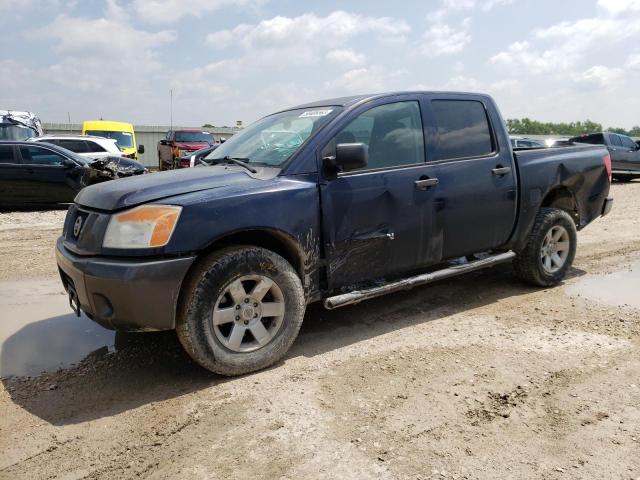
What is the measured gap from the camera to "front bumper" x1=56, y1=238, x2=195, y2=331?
2.94 meters

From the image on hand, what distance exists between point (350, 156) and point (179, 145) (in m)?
16.7

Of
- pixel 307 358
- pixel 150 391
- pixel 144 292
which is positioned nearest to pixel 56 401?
pixel 150 391

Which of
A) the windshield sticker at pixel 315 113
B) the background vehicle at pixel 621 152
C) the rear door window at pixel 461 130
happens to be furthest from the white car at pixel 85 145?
the background vehicle at pixel 621 152

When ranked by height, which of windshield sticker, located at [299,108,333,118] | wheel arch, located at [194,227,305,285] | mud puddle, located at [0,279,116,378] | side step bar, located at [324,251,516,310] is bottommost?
mud puddle, located at [0,279,116,378]

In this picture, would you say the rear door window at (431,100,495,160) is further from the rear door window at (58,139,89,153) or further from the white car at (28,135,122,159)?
the rear door window at (58,139,89,153)

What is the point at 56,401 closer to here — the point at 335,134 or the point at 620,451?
the point at 335,134

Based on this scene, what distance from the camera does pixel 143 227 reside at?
301cm

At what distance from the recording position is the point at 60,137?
14375 mm

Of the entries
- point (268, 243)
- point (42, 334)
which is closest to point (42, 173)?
point (42, 334)

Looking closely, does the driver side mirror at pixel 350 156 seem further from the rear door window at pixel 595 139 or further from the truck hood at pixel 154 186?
the rear door window at pixel 595 139

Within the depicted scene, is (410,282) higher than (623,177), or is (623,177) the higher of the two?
(410,282)

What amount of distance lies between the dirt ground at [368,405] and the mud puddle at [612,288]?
1.02 ft

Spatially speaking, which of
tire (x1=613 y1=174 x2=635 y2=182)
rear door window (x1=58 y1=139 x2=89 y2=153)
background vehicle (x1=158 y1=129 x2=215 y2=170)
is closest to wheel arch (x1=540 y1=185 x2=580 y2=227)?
rear door window (x1=58 y1=139 x2=89 y2=153)

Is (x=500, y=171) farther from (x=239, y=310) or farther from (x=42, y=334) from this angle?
(x=42, y=334)
